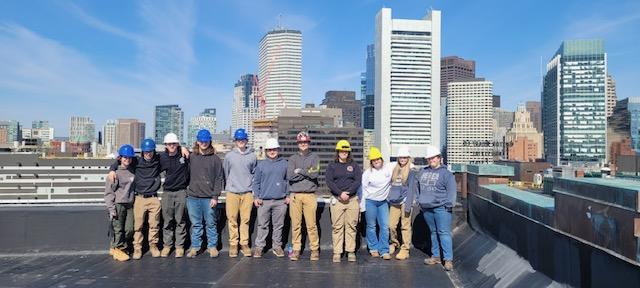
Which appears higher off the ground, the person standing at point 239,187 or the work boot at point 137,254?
the person standing at point 239,187

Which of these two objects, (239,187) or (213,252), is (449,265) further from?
(213,252)

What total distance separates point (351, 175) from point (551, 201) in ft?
8.41

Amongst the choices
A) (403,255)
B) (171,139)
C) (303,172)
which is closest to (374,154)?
(303,172)

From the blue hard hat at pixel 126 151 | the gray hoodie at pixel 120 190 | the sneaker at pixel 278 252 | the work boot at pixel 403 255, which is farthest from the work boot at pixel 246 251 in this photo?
the work boot at pixel 403 255

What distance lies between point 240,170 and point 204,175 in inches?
19.4

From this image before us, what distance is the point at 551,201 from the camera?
4.73 meters

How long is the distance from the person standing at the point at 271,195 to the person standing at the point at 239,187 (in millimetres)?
129

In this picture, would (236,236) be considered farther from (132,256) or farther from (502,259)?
(502,259)

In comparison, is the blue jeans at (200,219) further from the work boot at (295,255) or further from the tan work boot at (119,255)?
the work boot at (295,255)

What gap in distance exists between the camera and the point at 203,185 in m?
6.70

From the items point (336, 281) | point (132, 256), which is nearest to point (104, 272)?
point (132, 256)

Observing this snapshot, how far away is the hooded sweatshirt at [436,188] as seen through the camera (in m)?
6.09

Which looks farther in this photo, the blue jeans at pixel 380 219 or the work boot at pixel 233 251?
the work boot at pixel 233 251

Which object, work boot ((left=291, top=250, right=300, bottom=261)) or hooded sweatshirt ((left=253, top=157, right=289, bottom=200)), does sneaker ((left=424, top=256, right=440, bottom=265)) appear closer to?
work boot ((left=291, top=250, right=300, bottom=261))
